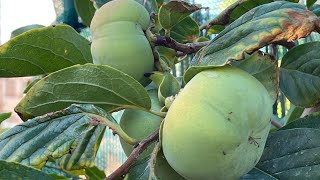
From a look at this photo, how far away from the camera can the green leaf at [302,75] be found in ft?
2.46

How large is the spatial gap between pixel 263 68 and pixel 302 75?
0.22 m

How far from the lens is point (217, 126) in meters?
0.48

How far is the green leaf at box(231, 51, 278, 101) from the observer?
57cm

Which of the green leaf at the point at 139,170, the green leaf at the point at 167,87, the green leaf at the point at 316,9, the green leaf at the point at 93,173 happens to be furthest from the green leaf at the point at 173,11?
the green leaf at the point at 93,173

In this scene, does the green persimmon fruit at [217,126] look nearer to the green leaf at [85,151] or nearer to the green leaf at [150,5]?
the green leaf at [85,151]

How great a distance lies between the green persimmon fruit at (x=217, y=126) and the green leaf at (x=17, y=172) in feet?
0.43

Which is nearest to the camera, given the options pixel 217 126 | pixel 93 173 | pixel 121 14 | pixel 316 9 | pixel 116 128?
pixel 217 126

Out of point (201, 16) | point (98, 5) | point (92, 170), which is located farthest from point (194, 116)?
point (201, 16)

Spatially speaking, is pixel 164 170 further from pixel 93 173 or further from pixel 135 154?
pixel 93 173

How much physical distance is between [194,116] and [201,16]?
1.76 m

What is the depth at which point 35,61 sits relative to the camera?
75cm

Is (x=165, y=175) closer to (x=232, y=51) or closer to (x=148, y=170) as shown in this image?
(x=148, y=170)

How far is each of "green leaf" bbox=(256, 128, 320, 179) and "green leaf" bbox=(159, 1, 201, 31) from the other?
0.19m

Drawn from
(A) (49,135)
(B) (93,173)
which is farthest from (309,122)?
(B) (93,173)
